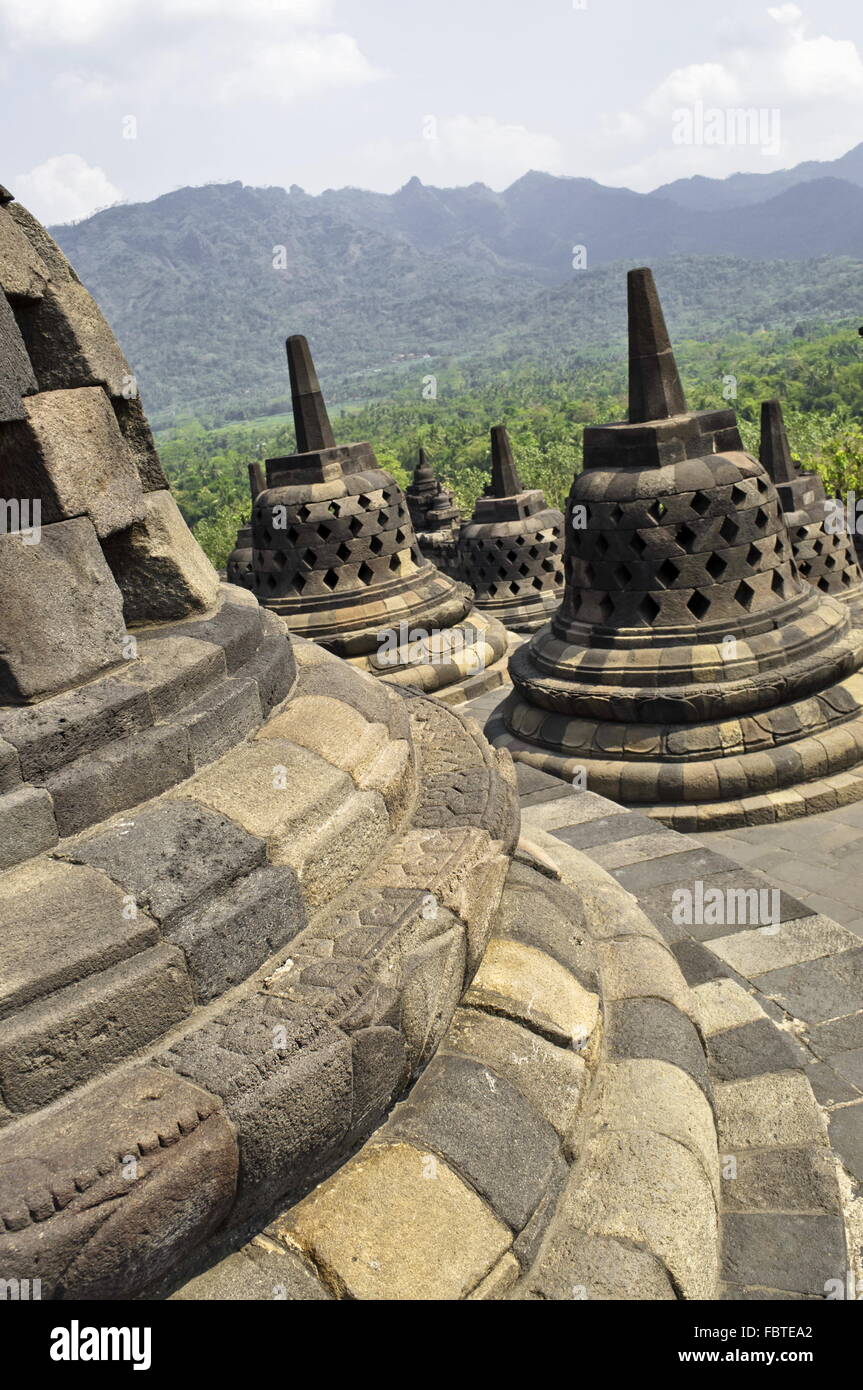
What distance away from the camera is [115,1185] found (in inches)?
67.4

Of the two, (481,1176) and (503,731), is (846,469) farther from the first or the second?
(481,1176)

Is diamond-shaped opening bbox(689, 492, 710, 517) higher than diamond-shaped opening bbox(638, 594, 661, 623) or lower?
higher

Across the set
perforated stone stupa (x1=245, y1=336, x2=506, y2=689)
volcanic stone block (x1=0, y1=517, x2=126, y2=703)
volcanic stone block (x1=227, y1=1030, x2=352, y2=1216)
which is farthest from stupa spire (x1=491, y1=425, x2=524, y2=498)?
volcanic stone block (x1=227, y1=1030, x2=352, y2=1216)

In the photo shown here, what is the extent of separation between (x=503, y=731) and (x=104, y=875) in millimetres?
5187

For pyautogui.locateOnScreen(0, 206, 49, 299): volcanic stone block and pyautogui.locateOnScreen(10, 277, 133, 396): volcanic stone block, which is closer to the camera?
pyautogui.locateOnScreen(0, 206, 49, 299): volcanic stone block

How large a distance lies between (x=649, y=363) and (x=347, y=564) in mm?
3702

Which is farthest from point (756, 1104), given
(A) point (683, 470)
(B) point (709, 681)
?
(A) point (683, 470)

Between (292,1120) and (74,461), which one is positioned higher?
(74,461)

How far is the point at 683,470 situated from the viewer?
630cm

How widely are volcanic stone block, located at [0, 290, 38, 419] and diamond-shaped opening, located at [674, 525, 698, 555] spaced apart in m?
4.57

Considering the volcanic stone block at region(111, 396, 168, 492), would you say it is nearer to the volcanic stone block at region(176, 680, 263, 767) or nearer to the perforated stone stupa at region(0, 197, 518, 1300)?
the perforated stone stupa at region(0, 197, 518, 1300)

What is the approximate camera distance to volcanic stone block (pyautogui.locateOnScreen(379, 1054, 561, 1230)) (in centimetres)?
216

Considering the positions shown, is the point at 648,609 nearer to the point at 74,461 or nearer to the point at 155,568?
the point at 155,568

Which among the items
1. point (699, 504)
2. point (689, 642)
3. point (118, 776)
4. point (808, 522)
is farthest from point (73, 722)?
point (808, 522)
